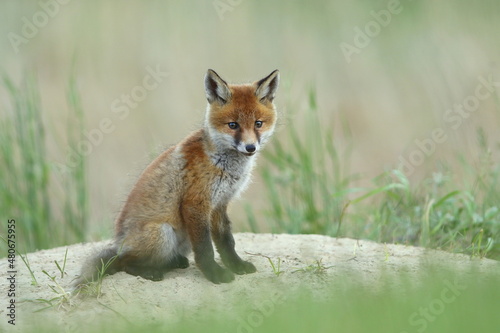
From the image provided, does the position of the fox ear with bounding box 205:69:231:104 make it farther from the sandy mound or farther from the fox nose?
the sandy mound

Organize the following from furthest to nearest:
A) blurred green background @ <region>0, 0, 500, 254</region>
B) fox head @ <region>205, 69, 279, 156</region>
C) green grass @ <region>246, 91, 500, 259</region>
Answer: blurred green background @ <region>0, 0, 500, 254</region>, green grass @ <region>246, 91, 500, 259</region>, fox head @ <region>205, 69, 279, 156</region>

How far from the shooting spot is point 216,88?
5.54 metres

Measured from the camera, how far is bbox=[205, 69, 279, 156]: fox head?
210 inches

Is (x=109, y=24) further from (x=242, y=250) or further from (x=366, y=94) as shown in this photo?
(x=242, y=250)

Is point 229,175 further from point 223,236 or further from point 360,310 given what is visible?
point 360,310

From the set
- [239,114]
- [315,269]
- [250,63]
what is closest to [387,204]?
[315,269]

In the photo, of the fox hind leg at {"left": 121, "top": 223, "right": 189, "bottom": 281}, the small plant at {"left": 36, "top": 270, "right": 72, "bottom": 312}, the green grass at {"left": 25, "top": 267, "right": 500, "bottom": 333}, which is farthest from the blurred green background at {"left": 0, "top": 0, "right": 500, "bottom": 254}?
the green grass at {"left": 25, "top": 267, "right": 500, "bottom": 333}

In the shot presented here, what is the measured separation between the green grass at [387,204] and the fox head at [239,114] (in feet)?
4.57

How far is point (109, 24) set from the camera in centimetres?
1193

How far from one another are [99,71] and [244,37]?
8.11 feet

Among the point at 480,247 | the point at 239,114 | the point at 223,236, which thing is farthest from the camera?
the point at 480,247

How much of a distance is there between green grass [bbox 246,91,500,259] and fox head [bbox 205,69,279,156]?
4.57 ft

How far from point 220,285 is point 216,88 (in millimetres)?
1512

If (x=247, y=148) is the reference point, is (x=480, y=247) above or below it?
below
